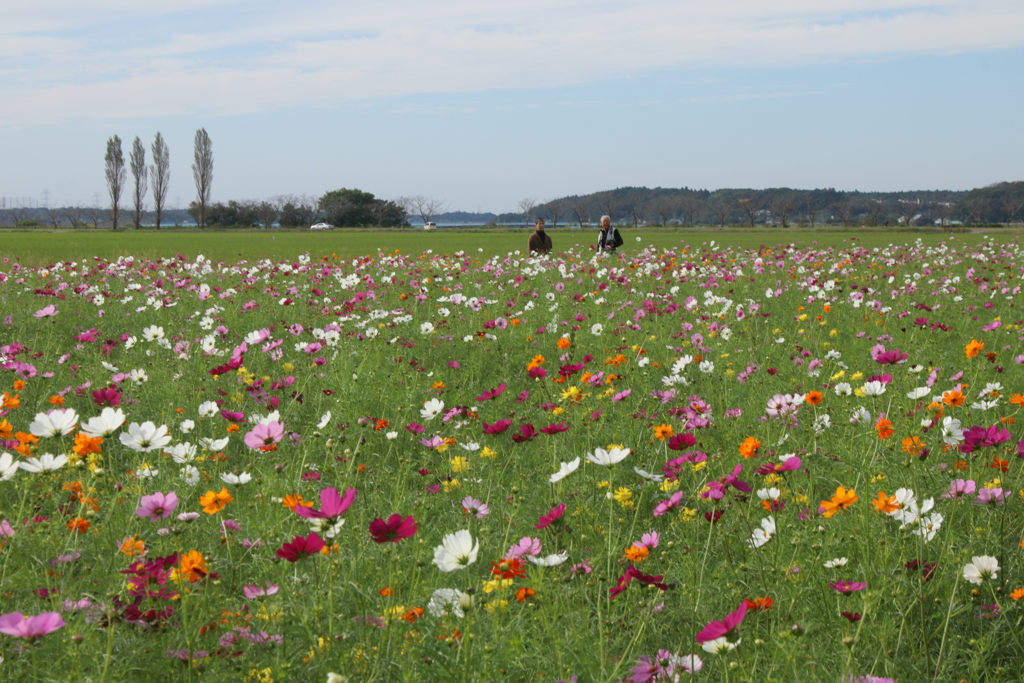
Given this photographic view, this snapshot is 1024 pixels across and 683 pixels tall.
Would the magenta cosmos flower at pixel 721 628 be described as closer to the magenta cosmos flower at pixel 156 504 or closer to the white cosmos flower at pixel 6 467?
the magenta cosmos flower at pixel 156 504

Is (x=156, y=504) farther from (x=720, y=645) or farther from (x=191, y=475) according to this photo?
(x=720, y=645)

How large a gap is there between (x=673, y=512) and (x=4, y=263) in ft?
36.5

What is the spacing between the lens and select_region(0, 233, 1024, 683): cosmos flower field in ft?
5.11

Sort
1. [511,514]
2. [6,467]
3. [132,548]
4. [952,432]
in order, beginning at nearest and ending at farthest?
[132,548] → [6,467] → [952,432] → [511,514]

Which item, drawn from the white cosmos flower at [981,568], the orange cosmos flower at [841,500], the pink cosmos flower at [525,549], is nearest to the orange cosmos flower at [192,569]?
the pink cosmos flower at [525,549]

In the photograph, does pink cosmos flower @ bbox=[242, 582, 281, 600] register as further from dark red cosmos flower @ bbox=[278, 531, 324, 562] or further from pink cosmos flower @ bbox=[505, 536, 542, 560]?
pink cosmos flower @ bbox=[505, 536, 542, 560]

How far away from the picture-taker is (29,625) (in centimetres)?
112

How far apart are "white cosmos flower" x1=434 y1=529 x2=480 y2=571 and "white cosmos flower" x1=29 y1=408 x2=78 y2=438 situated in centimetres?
105

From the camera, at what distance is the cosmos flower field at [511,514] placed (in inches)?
61.3

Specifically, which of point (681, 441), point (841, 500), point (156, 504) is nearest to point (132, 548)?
point (156, 504)

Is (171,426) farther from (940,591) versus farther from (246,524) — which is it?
(940,591)

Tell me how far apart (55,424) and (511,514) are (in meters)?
1.32

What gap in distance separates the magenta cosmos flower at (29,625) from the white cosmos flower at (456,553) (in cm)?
64

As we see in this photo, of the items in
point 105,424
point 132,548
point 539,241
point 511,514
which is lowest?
point 511,514
